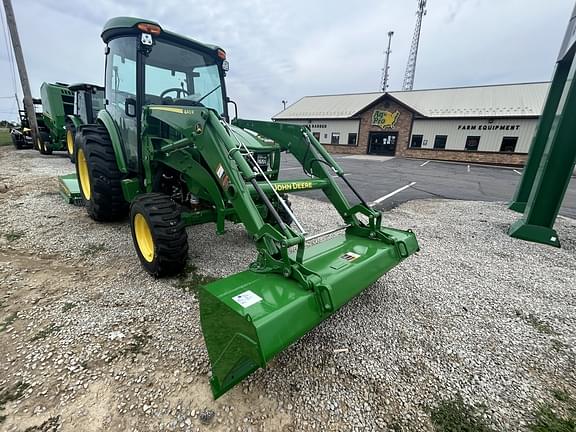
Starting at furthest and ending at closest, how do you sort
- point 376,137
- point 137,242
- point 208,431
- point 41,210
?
point 376,137 → point 41,210 → point 137,242 → point 208,431

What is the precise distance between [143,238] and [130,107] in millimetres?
1613

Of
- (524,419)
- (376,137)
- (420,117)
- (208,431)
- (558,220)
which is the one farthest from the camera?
(376,137)

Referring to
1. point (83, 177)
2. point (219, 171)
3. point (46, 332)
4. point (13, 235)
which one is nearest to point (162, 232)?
point (219, 171)

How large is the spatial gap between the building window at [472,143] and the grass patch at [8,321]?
25.7 metres

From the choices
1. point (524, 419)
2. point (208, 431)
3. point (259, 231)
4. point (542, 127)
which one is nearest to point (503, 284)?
point (524, 419)

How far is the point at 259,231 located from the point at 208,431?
1.28 meters

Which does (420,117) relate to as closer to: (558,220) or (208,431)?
(558,220)

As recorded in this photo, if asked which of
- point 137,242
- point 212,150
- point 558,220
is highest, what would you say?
point 212,150

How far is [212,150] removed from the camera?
8.39 ft

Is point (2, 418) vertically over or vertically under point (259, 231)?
under

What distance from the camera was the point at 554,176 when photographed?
460cm

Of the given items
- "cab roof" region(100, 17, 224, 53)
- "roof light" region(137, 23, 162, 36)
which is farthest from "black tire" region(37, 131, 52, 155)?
"roof light" region(137, 23, 162, 36)

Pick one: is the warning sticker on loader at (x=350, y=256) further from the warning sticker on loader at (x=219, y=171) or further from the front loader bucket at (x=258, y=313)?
the warning sticker on loader at (x=219, y=171)

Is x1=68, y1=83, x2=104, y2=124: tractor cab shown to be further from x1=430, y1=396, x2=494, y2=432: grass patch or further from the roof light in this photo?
x1=430, y1=396, x2=494, y2=432: grass patch
